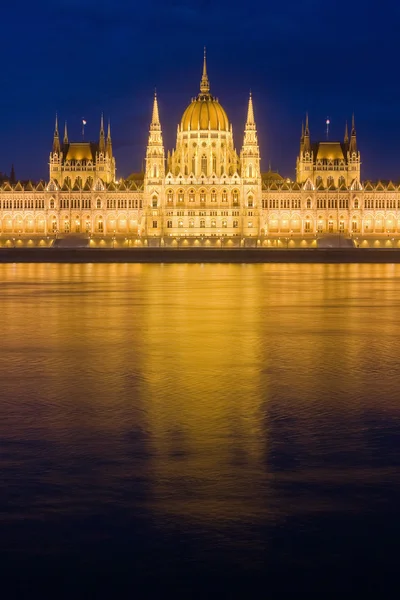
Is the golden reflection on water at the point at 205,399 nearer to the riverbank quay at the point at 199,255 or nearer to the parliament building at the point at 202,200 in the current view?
the riverbank quay at the point at 199,255

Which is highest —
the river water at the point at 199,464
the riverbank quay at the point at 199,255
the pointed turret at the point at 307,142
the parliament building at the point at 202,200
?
the pointed turret at the point at 307,142

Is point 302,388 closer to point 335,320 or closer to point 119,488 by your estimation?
point 119,488

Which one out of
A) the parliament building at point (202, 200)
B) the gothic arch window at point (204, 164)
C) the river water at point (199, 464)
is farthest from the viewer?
the gothic arch window at point (204, 164)

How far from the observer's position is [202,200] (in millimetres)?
123438

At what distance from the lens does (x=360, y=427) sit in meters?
9.48

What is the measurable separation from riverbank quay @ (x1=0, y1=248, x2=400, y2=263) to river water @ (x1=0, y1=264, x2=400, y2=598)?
54754mm

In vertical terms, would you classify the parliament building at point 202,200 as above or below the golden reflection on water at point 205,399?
above

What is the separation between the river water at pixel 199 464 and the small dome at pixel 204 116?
11339cm

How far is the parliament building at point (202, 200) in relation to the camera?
123 meters

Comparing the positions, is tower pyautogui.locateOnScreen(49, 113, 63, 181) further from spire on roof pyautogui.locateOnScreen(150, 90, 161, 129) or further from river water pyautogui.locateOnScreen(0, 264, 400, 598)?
river water pyautogui.locateOnScreen(0, 264, 400, 598)

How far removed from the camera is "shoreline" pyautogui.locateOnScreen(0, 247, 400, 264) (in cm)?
7200

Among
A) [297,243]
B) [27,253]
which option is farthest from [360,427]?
[297,243]

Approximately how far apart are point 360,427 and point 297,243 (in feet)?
282

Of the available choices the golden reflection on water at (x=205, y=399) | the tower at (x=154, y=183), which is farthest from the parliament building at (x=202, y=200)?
the golden reflection on water at (x=205, y=399)
